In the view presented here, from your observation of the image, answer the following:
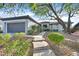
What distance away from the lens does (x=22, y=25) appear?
10.1 ft

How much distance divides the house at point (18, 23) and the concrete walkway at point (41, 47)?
22cm

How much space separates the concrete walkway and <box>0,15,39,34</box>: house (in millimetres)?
220

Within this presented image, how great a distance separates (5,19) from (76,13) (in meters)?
1.07

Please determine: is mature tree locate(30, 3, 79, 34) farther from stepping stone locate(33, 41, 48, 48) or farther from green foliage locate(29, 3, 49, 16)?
stepping stone locate(33, 41, 48, 48)

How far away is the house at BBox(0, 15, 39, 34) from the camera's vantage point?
10.1ft

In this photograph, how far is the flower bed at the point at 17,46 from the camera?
302cm

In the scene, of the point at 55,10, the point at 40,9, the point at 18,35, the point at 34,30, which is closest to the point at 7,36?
the point at 18,35

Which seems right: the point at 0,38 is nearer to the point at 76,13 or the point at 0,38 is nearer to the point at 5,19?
the point at 5,19

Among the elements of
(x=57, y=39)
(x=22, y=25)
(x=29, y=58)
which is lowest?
(x=29, y=58)

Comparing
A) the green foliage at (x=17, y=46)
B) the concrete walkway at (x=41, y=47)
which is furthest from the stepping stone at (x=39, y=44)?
the green foliage at (x=17, y=46)

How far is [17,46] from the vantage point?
3.04 m

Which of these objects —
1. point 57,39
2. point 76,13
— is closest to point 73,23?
point 76,13

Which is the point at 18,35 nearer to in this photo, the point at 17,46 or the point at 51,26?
the point at 17,46

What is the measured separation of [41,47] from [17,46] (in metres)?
0.36
